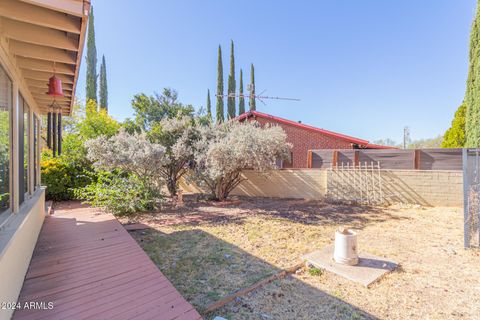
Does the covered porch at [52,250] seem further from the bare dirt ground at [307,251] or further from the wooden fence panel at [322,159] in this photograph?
the wooden fence panel at [322,159]

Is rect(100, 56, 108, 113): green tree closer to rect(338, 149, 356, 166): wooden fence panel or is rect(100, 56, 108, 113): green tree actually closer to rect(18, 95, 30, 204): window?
rect(18, 95, 30, 204): window

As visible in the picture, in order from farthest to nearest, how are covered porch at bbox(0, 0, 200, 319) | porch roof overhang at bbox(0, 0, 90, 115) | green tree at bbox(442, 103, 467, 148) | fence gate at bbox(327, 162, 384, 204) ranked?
green tree at bbox(442, 103, 467, 148) → fence gate at bbox(327, 162, 384, 204) → covered porch at bbox(0, 0, 200, 319) → porch roof overhang at bbox(0, 0, 90, 115)

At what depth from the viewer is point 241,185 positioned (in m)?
10.5

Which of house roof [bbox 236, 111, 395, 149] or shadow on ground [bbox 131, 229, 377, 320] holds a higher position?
house roof [bbox 236, 111, 395, 149]

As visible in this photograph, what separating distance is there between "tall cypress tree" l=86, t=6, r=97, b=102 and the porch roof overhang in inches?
890

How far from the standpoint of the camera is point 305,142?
518 inches

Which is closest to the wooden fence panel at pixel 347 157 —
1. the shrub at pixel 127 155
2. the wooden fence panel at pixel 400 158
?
the wooden fence panel at pixel 400 158

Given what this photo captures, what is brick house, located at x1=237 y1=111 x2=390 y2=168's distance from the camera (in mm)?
12406

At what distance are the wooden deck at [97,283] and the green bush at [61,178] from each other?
5312mm

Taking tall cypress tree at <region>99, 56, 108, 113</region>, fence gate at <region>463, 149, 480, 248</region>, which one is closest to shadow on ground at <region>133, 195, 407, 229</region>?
fence gate at <region>463, 149, 480, 248</region>

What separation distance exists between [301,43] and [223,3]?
6.04m

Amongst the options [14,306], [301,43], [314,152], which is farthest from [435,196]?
[301,43]

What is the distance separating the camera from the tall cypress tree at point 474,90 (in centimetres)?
936

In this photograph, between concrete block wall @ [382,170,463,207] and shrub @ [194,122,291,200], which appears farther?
shrub @ [194,122,291,200]
